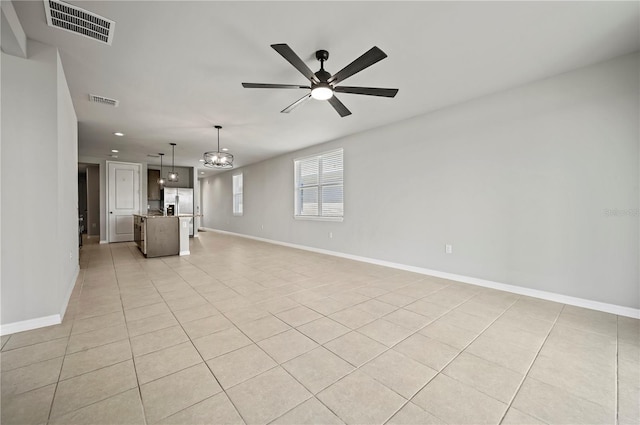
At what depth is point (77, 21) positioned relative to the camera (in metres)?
2.19

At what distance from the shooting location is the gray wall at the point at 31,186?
225 centimetres

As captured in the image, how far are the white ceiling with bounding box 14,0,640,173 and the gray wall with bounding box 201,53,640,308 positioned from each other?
0.34 metres

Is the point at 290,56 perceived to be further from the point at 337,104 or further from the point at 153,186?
the point at 153,186

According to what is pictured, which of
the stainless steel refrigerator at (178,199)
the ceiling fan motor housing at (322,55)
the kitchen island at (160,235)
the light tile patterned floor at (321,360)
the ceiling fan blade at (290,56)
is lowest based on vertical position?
the light tile patterned floor at (321,360)

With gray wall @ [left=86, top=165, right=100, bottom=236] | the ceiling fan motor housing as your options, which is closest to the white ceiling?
the ceiling fan motor housing

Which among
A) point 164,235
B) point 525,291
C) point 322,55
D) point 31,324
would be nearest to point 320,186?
point 164,235

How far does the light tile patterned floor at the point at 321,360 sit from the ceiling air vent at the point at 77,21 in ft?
8.64

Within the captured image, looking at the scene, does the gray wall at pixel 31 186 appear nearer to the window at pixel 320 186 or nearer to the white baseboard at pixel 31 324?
the white baseboard at pixel 31 324

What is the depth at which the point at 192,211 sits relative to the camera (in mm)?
9336

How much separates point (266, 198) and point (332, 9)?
21.5 feet

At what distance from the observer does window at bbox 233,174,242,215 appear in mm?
9914

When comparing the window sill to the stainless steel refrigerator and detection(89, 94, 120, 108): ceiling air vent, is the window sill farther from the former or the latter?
the stainless steel refrigerator

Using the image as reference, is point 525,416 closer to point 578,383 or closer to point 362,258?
point 578,383

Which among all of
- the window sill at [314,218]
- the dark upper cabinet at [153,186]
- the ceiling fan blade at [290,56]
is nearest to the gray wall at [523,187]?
the window sill at [314,218]
